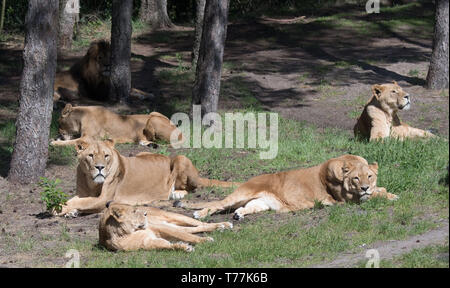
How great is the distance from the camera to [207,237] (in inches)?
344

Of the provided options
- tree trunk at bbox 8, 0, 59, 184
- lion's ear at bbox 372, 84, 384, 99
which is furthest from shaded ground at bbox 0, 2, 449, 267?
lion's ear at bbox 372, 84, 384, 99

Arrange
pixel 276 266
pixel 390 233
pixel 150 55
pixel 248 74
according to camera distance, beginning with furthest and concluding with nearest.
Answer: pixel 150 55 → pixel 248 74 → pixel 390 233 → pixel 276 266

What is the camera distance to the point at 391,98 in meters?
13.2

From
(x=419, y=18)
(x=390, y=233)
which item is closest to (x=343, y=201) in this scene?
(x=390, y=233)

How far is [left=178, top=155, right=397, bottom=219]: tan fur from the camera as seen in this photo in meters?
9.50

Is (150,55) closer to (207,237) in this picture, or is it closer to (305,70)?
(305,70)

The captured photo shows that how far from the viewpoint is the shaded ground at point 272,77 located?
402 inches

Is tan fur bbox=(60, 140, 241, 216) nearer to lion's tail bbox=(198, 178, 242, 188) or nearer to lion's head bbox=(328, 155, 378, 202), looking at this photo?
lion's tail bbox=(198, 178, 242, 188)

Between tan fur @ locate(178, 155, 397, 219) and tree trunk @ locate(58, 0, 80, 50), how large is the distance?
11.5 meters

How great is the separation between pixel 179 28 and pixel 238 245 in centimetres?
1713

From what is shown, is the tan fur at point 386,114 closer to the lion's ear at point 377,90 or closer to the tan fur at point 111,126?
the lion's ear at point 377,90

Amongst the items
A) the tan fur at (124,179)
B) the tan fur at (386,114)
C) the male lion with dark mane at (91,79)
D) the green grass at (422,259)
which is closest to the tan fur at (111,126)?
the tan fur at (124,179)

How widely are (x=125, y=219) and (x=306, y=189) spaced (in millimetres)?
2551
